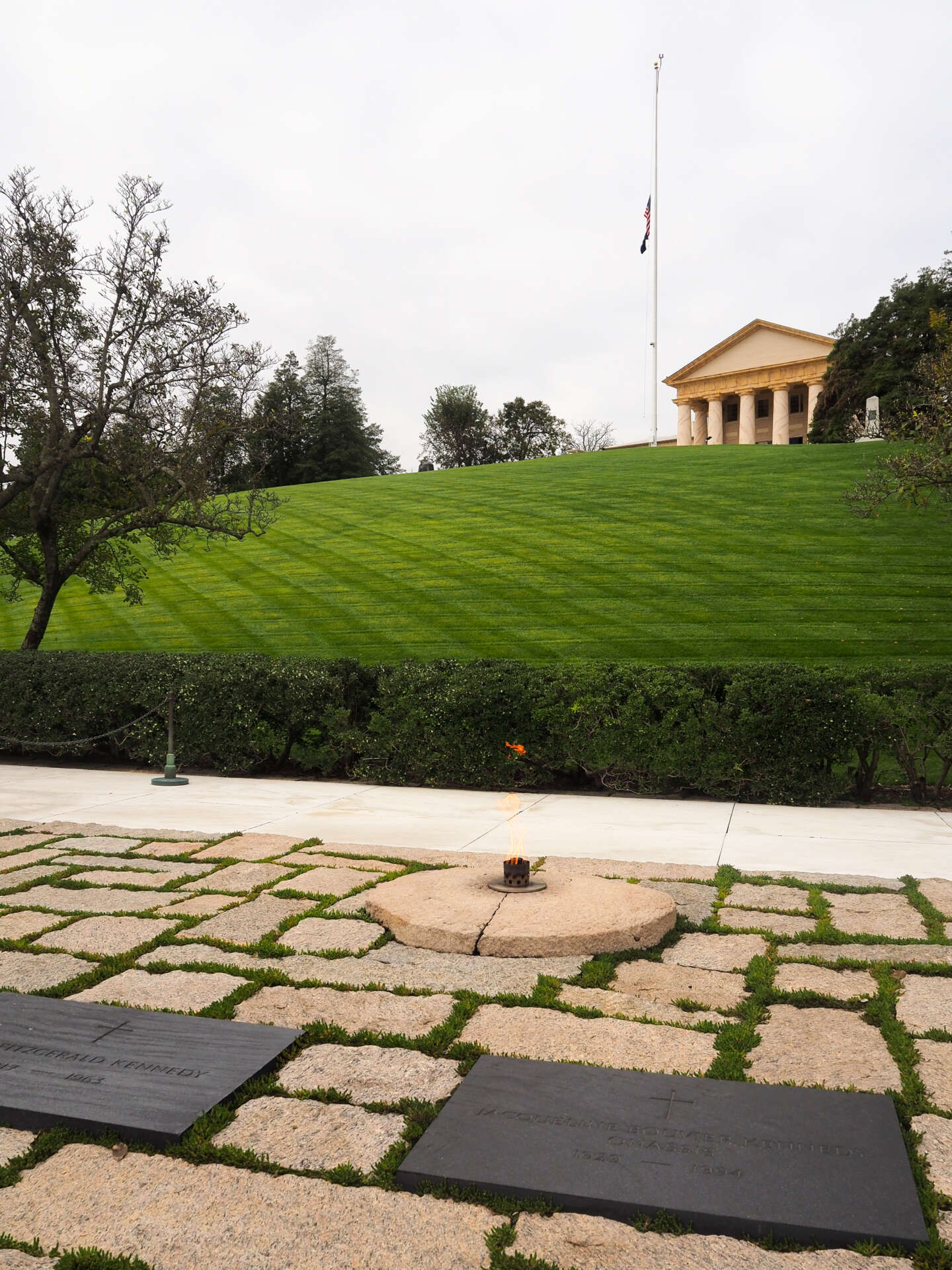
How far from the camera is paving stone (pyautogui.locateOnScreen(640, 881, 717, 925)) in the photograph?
16.8 feet

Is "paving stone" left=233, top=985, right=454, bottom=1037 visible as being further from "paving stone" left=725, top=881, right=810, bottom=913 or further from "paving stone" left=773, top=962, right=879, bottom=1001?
"paving stone" left=725, top=881, right=810, bottom=913

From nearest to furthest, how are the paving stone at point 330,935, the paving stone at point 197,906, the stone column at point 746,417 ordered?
the paving stone at point 330,935 → the paving stone at point 197,906 → the stone column at point 746,417

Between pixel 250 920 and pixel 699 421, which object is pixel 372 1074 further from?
pixel 699 421

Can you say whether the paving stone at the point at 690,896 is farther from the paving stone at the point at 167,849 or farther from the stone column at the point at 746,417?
the stone column at the point at 746,417

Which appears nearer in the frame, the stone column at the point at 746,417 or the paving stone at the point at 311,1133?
the paving stone at the point at 311,1133

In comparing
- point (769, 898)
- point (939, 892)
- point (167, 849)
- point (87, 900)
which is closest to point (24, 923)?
point (87, 900)

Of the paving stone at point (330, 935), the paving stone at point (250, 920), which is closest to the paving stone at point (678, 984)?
the paving stone at point (330, 935)

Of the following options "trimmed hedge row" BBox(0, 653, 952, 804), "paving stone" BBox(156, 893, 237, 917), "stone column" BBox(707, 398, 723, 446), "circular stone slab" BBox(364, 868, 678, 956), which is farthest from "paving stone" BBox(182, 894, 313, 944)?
"stone column" BBox(707, 398, 723, 446)

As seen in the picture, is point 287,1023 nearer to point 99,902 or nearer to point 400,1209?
point 400,1209

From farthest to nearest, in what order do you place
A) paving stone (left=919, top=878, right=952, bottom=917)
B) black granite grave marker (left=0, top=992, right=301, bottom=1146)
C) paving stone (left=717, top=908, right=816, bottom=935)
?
paving stone (left=919, top=878, right=952, bottom=917), paving stone (left=717, top=908, right=816, bottom=935), black granite grave marker (left=0, top=992, right=301, bottom=1146)

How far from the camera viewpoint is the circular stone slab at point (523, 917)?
4.43 metres

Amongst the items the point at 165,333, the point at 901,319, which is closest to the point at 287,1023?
the point at 165,333

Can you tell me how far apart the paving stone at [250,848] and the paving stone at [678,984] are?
9.73 feet

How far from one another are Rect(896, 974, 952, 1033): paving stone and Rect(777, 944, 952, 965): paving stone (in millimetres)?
209
